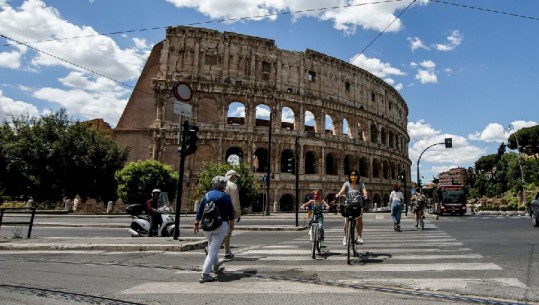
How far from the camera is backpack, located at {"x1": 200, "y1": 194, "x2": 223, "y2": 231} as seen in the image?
525cm

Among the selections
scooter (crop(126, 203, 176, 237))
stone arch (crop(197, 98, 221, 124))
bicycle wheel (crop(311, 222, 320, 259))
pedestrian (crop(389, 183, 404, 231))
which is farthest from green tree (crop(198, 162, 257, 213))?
bicycle wheel (crop(311, 222, 320, 259))

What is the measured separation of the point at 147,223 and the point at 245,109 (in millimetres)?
26662

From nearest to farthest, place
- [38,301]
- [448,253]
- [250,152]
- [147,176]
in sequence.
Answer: [38,301] → [448,253] → [147,176] → [250,152]

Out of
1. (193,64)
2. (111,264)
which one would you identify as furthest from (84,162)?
(111,264)

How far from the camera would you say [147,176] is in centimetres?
2906

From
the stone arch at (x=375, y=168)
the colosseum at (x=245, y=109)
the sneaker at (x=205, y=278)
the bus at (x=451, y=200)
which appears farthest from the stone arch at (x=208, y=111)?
the sneaker at (x=205, y=278)

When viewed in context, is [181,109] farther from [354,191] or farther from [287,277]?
[287,277]

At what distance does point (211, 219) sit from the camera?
5273mm

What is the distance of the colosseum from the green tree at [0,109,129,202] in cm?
345

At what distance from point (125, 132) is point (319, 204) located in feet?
108

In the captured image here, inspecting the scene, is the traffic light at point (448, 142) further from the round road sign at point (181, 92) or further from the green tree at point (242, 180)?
the round road sign at point (181, 92)

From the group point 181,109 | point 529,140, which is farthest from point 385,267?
point 529,140

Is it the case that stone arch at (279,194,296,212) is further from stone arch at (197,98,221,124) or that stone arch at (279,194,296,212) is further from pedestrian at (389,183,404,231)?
pedestrian at (389,183,404,231)

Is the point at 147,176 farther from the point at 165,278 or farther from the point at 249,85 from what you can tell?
the point at 165,278
